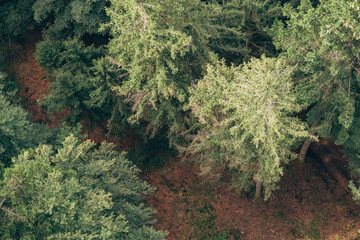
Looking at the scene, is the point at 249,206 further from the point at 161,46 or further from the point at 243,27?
the point at 161,46

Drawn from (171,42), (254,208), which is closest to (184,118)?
(171,42)

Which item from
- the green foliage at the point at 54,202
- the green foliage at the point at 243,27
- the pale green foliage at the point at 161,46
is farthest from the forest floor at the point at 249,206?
the green foliage at the point at 243,27

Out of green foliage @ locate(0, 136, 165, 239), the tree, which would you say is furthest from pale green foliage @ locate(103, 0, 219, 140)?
green foliage @ locate(0, 136, 165, 239)

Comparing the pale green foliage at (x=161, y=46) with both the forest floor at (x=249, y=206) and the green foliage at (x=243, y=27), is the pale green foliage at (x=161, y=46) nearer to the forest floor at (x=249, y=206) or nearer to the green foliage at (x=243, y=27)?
the green foliage at (x=243, y=27)

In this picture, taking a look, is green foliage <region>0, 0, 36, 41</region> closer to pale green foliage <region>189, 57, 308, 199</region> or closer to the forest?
the forest

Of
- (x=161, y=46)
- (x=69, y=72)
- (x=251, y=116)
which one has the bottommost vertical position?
(x=69, y=72)

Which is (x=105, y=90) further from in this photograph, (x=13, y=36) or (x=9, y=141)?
(x=13, y=36)
